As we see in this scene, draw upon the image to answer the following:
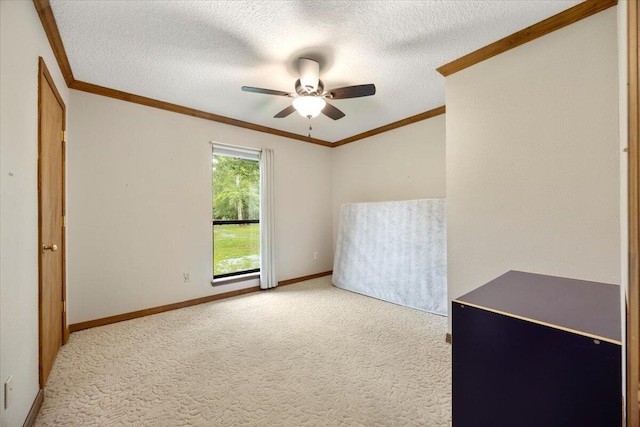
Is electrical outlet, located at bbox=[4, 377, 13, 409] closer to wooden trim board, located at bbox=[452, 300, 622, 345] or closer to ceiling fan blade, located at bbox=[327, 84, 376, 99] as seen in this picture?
wooden trim board, located at bbox=[452, 300, 622, 345]

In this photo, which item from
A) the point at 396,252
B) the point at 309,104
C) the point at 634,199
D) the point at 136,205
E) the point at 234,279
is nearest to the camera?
the point at 634,199

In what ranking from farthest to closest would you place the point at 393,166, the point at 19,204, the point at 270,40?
the point at 393,166, the point at 270,40, the point at 19,204

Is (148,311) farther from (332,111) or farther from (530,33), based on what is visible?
(530,33)

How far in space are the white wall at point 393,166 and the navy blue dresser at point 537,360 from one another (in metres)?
2.63

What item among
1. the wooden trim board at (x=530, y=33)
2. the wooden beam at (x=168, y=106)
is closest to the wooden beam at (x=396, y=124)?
the wooden beam at (x=168, y=106)

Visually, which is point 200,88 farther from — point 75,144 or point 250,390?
point 250,390

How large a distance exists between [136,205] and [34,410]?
1.98m

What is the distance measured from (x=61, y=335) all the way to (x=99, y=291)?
19.3 inches

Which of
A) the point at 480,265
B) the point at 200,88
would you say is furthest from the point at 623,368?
the point at 200,88

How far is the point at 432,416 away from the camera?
1.52 metres

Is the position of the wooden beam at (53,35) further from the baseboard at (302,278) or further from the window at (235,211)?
the baseboard at (302,278)

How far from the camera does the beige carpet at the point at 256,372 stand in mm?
1546

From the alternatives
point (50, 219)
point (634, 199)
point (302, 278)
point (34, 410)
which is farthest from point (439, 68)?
point (34, 410)

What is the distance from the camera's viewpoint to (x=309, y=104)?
236 centimetres
